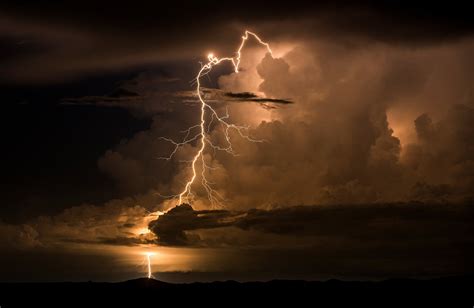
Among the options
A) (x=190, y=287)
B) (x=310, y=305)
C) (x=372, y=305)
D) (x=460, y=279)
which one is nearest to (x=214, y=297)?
(x=190, y=287)

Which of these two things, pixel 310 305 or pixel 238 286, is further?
pixel 238 286

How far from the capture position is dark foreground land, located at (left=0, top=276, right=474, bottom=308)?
84.1m

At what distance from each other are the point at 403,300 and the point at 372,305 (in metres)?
4.39

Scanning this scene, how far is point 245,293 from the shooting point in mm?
91750

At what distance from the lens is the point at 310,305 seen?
286ft

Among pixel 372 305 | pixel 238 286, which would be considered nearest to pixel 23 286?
pixel 238 286

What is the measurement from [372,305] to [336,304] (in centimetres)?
413

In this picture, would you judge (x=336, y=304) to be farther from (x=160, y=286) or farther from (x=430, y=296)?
(x=160, y=286)

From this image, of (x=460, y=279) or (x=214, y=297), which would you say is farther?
(x=460, y=279)

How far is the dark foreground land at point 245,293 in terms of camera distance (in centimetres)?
8412

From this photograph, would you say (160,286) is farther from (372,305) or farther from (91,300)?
(372,305)

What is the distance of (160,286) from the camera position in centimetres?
8975

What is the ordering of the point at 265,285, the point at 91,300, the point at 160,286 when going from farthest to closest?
the point at 265,285 → the point at 160,286 → the point at 91,300

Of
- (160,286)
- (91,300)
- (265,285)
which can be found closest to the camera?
(91,300)
